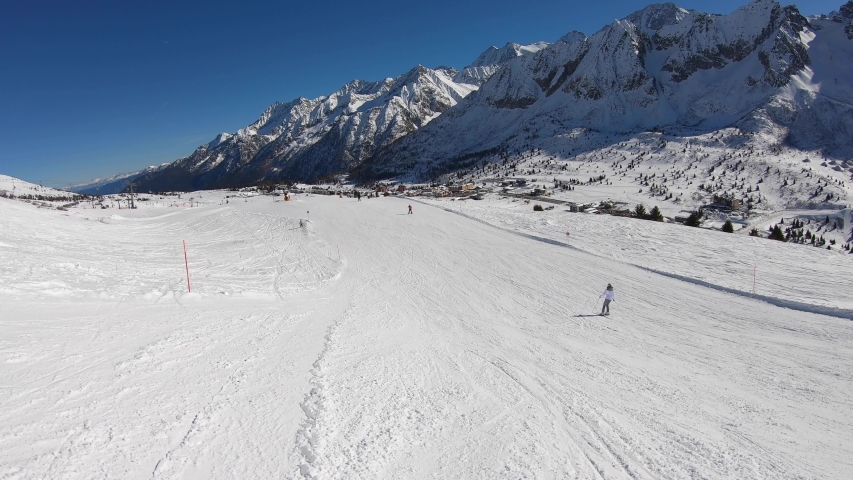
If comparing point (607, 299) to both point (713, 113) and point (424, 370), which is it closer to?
point (424, 370)

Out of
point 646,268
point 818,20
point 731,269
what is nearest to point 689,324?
point 646,268

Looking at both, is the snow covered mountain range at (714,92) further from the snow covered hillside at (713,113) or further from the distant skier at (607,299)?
the distant skier at (607,299)

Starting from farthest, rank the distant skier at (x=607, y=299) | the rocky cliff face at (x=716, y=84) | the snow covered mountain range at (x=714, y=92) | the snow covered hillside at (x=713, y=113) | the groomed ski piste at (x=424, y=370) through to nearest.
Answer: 1. the rocky cliff face at (x=716, y=84)
2. the snow covered mountain range at (x=714, y=92)
3. the snow covered hillside at (x=713, y=113)
4. the distant skier at (x=607, y=299)
5. the groomed ski piste at (x=424, y=370)

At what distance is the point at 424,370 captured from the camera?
368 inches

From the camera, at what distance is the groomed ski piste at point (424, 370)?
6258mm

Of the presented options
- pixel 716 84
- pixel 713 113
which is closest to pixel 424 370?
pixel 713 113

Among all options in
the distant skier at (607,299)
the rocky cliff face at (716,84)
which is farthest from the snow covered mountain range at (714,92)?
the distant skier at (607,299)

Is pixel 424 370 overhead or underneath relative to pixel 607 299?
underneath

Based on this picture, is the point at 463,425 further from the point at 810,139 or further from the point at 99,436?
the point at 810,139

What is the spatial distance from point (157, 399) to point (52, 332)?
4.84 meters

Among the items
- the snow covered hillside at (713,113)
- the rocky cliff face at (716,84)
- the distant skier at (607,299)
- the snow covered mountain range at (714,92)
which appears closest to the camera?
the distant skier at (607,299)

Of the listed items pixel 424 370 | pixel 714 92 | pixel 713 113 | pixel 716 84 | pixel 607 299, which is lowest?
pixel 424 370

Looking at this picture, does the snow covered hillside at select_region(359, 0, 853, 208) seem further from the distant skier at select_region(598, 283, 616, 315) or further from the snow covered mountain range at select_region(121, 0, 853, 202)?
the distant skier at select_region(598, 283, 616, 315)

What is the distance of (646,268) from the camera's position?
19.0 m
